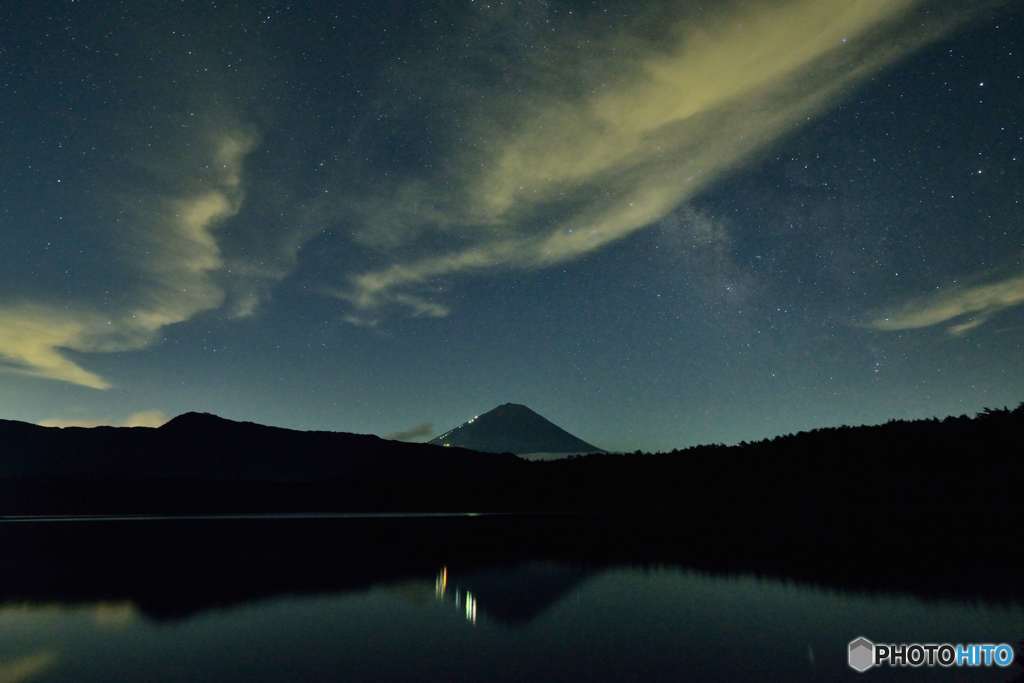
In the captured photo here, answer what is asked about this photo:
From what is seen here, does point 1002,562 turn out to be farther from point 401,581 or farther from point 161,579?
point 161,579

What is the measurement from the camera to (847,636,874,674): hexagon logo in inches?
521

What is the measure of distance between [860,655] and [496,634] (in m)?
8.68

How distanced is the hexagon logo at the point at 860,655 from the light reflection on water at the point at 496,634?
0.28m

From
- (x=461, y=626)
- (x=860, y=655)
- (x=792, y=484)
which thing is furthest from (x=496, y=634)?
(x=792, y=484)

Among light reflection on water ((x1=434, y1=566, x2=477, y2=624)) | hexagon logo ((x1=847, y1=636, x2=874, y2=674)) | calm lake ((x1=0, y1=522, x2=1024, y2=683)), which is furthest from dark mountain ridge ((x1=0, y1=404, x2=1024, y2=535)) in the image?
hexagon logo ((x1=847, y1=636, x2=874, y2=674))

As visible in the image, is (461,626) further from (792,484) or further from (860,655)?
(792,484)

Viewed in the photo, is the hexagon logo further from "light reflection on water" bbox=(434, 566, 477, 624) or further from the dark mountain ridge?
the dark mountain ridge

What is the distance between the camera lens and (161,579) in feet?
90.2

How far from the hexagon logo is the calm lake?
1.07 feet

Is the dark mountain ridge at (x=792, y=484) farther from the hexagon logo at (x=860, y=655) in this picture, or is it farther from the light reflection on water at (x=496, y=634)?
the hexagon logo at (x=860, y=655)

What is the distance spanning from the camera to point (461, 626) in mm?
17906

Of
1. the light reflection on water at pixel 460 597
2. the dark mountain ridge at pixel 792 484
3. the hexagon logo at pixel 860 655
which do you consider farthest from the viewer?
the dark mountain ridge at pixel 792 484

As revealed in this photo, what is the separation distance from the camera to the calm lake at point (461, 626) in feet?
42.9

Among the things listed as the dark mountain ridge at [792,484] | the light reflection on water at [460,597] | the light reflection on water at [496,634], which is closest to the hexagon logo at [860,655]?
the light reflection on water at [496,634]
